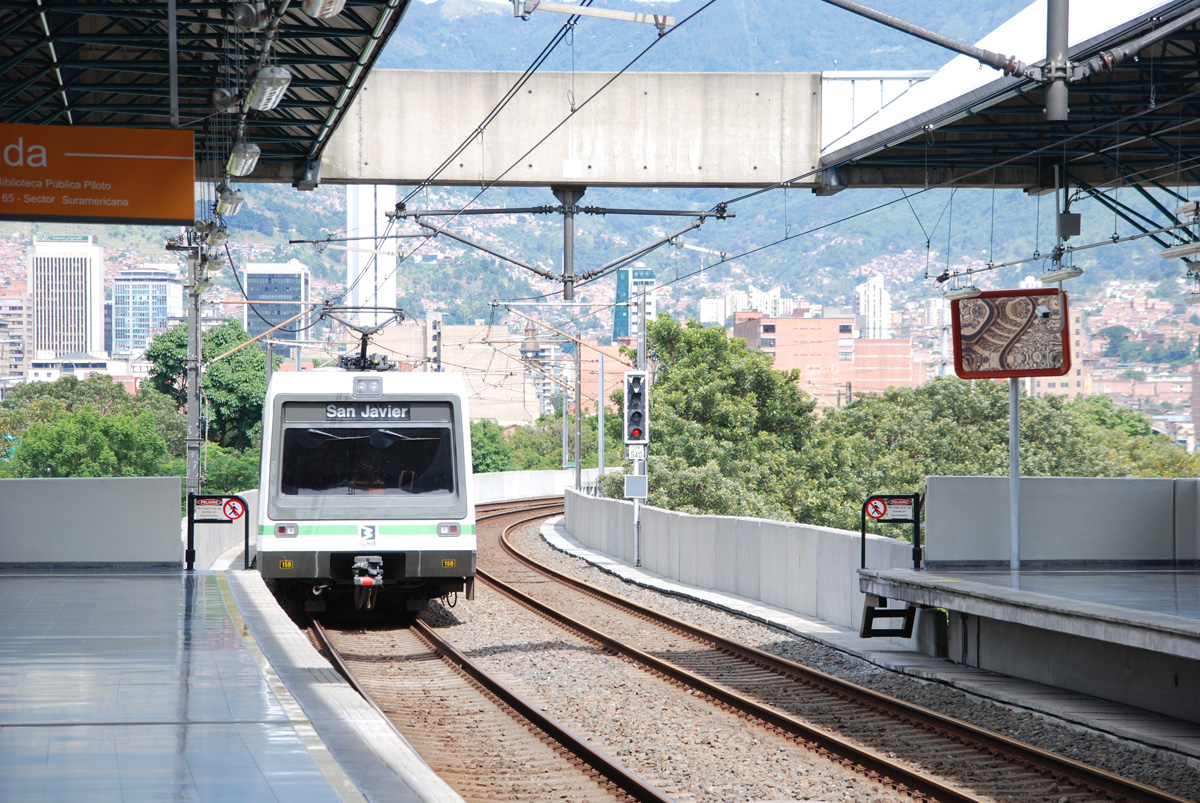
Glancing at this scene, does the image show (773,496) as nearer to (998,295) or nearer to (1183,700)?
(998,295)

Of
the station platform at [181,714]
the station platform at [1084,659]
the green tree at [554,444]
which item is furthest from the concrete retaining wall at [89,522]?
the green tree at [554,444]

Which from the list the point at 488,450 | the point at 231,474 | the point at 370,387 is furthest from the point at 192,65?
the point at 488,450

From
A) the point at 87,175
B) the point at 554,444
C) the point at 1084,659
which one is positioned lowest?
the point at 554,444

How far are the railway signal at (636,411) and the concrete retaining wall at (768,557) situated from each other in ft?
4.54

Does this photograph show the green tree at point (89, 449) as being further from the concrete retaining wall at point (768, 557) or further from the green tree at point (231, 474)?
the concrete retaining wall at point (768, 557)

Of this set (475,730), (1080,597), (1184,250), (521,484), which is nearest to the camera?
(475,730)

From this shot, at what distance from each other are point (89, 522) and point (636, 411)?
11.2 meters

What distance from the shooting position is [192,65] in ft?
52.3

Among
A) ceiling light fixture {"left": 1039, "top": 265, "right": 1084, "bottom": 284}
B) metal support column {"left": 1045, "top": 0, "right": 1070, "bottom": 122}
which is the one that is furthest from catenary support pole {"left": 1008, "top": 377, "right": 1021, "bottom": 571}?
metal support column {"left": 1045, "top": 0, "right": 1070, "bottom": 122}

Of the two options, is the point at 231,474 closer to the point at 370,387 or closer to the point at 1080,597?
the point at 370,387

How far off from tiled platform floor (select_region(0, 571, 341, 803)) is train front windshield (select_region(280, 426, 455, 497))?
2592 mm

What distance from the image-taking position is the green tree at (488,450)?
2879 inches

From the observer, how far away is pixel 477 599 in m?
18.8

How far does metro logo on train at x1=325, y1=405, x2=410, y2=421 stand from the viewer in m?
14.9
